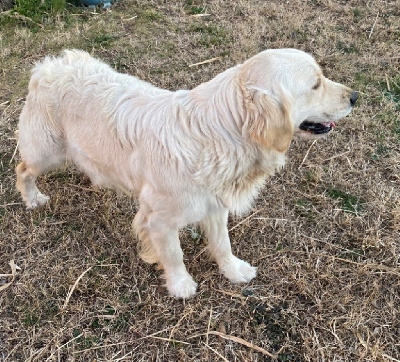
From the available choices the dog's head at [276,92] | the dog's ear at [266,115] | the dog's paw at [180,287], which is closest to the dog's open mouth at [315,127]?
the dog's head at [276,92]

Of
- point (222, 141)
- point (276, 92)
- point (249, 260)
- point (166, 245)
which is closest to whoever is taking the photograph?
point (276, 92)

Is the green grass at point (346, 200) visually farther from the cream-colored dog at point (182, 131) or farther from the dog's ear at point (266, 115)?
the dog's ear at point (266, 115)

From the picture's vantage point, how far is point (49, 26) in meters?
5.66

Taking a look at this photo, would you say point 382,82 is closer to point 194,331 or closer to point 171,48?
point 171,48

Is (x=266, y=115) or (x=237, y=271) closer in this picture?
(x=266, y=115)

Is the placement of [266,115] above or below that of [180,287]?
above

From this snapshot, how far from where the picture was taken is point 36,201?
11.8 ft

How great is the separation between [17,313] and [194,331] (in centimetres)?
126

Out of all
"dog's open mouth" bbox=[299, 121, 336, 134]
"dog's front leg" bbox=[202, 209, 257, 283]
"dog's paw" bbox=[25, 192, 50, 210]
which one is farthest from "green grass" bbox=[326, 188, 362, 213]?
"dog's paw" bbox=[25, 192, 50, 210]

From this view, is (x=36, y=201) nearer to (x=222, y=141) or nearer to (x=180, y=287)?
(x=180, y=287)

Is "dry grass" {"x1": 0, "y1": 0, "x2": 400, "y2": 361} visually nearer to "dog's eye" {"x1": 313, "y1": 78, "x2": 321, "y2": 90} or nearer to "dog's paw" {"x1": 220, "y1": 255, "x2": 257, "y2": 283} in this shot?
"dog's paw" {"x1": 220, "y1": 255, "x2": 257, "y2": 283}

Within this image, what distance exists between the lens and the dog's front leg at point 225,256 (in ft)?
9.57

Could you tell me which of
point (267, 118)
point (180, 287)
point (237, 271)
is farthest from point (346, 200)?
point (267, 118)

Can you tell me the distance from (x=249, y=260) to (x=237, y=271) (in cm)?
20
